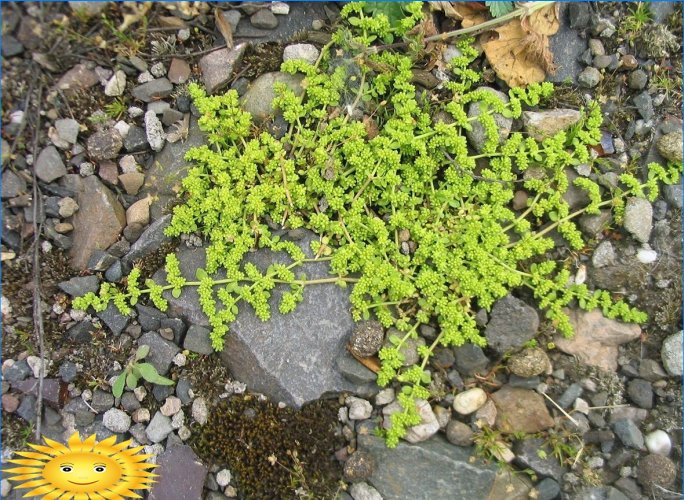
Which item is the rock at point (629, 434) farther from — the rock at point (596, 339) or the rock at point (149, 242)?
the rock at point (149, 242)

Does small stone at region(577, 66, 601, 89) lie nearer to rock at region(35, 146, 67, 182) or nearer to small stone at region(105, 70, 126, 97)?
small stone at region(105, 70, 126, 97)

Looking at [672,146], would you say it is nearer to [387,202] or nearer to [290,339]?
[387,202]

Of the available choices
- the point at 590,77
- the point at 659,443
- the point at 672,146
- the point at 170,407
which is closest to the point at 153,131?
the point at 170,407

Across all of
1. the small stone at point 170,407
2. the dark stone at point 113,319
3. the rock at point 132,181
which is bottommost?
the small stone at point 170,407

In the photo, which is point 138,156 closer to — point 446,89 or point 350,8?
point 350,8

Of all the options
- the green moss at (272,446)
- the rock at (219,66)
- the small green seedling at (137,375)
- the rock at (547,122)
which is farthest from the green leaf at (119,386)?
the rock at (547,122)
